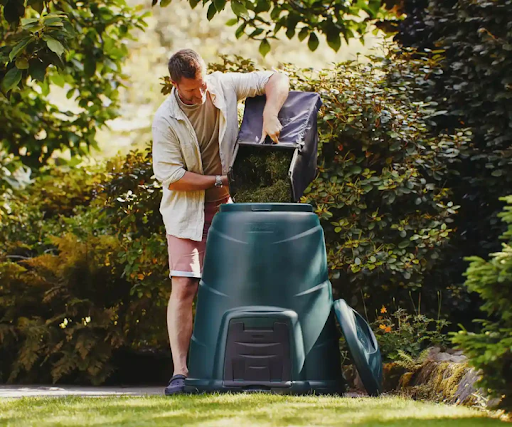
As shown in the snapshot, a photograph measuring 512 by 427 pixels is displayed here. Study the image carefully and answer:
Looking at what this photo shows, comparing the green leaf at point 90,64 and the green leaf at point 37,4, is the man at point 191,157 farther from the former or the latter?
the green leaf at point 90,64

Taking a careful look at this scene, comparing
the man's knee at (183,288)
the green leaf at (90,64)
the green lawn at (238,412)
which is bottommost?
the green lawn at (238,412)

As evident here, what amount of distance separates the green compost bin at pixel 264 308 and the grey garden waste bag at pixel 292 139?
0.27 metres

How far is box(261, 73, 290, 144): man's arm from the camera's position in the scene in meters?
4.91

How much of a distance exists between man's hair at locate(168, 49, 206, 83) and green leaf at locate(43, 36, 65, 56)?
869 mm

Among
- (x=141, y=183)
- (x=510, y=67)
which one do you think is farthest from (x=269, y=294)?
(x=510, y=67)

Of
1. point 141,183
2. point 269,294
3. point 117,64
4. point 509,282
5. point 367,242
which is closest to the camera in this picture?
point 509,282

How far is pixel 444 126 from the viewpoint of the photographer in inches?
273

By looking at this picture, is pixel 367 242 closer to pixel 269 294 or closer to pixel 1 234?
pixel 269 294

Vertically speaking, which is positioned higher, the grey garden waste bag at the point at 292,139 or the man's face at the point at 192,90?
the man's face at the point at 192,90

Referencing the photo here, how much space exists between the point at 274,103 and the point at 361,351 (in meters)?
1.48

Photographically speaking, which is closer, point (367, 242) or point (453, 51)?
point (367, 242)

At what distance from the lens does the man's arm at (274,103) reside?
16.1 ft

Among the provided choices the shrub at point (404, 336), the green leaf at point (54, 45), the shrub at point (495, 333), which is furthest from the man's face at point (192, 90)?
the shrub at point (495, 333)

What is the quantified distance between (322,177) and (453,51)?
1610mm
